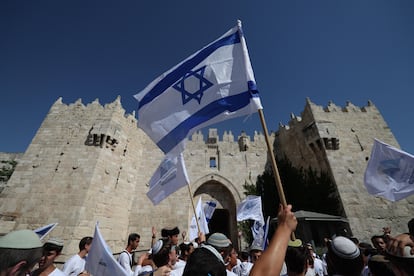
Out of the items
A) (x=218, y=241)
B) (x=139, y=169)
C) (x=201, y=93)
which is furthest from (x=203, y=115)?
(x=139, y=169)

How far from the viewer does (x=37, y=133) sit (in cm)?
947

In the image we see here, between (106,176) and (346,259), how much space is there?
958 centimetres

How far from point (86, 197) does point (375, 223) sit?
1190 centimetres

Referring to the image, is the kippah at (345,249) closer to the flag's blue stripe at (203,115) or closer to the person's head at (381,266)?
the person's head at (381,266)

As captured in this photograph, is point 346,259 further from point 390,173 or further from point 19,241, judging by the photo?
point 390,173

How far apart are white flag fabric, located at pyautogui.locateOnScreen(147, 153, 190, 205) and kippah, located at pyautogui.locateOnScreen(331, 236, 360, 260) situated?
3.10m

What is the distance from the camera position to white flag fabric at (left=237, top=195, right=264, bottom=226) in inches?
235

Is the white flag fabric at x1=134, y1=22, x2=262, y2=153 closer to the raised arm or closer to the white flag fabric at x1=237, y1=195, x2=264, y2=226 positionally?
the raised arm

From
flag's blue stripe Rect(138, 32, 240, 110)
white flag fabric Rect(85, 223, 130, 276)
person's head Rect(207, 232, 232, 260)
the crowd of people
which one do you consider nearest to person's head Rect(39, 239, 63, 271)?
the crowd of people

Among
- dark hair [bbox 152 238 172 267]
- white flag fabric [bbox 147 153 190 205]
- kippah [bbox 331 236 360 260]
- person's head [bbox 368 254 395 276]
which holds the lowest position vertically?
person's head [bbox 368 254 395 276]

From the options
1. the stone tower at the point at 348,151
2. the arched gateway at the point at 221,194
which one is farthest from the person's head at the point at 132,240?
the stone tower at the point at 348,151

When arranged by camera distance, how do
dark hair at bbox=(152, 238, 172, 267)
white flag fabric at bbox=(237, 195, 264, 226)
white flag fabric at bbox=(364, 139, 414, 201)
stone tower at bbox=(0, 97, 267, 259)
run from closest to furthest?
dark hair at bbox=(152, 238, 172, 267), white flag fabric at bbox=(364, 139, 414, 201), white flag fabric at bbox=(237, 195, 264, 226), stone tower at bbox=(0, 97, 267, 259)

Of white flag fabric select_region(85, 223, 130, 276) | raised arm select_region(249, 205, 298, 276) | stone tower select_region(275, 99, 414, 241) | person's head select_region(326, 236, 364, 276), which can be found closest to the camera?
raised arm select_region(249, 205, 298, 276)

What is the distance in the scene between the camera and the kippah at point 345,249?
4.45ft
